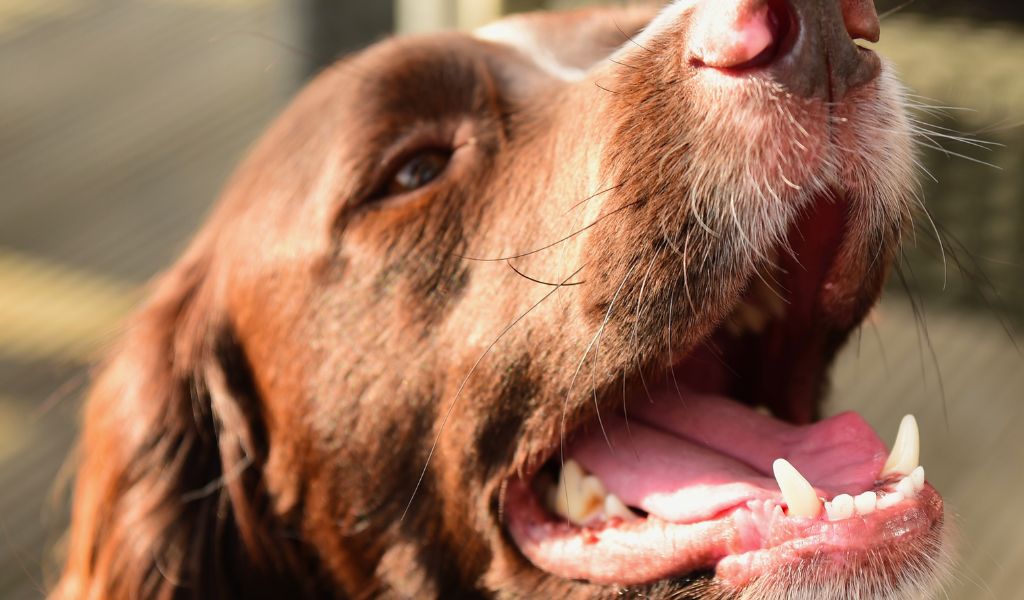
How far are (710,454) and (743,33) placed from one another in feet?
2.51

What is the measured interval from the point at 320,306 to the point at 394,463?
0.34 metres

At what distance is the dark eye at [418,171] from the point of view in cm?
233

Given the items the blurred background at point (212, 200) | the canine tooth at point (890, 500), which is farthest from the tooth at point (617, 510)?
the blurred background at point (212, 200)

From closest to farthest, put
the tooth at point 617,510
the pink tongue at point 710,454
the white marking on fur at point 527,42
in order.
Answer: the pink tongue at point 710,454 < the tooth at point 617,510 < the white marking on fur at point 527,42

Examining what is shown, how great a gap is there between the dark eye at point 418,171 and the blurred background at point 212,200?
37.7 inches

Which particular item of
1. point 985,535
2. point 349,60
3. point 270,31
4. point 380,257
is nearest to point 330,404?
point 380,257

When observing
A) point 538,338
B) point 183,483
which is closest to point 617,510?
point 538,338

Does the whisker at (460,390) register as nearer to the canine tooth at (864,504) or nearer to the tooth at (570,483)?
the tooth at (570,483)

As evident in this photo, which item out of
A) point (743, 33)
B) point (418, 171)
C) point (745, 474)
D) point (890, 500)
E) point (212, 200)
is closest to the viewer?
point (743, 33)

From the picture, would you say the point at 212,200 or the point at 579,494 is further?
the point at 212,200

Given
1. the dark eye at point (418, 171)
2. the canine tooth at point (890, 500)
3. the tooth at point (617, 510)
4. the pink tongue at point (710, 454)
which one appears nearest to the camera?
the canine tooth at point (890, 500)

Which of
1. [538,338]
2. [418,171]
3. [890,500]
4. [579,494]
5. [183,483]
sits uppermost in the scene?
[418,171]

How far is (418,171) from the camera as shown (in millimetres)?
2332

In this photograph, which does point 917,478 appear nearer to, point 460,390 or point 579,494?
point 579,494
